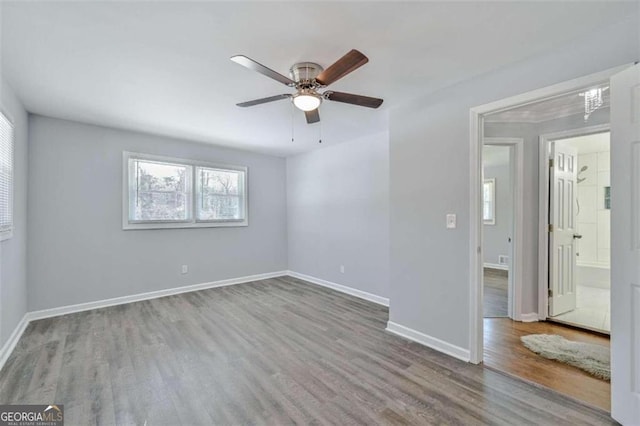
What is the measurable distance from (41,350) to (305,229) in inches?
151

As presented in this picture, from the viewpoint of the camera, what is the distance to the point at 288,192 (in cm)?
598

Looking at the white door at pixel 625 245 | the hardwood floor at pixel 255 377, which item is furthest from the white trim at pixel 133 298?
the white door at pixel 625 245

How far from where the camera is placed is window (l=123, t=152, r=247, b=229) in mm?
4207

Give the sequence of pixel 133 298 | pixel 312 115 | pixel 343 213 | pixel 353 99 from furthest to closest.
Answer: pixel 343 213
pixel 133 298
pixel 312 115
pixel 353 99

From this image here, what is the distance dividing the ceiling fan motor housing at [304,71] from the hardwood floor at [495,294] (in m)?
2.88

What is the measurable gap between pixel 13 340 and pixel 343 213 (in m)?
4.10

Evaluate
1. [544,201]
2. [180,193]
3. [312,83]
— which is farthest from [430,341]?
[180,193]

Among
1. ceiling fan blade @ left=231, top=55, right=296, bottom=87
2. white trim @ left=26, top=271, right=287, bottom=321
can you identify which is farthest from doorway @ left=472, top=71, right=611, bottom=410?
white trim @ left=26, top=271, right=287, bottom=321

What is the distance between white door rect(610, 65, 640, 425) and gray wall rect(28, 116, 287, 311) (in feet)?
16.0

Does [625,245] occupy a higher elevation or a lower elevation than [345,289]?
higher

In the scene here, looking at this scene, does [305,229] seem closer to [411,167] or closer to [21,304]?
[411,167]

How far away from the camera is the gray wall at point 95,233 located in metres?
3.52

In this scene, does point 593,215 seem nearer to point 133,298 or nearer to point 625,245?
point 625,245

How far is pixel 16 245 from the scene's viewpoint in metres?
2.95
